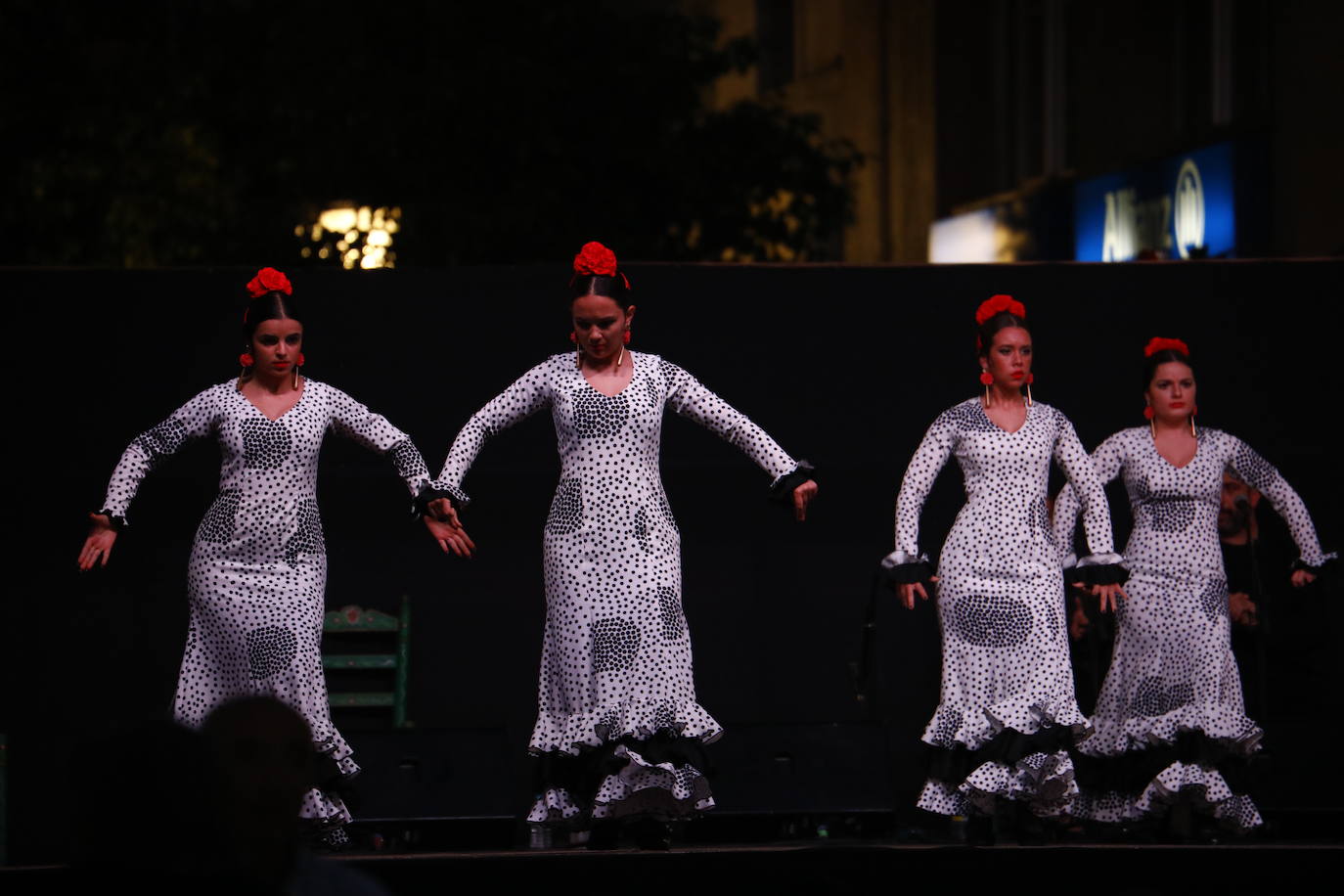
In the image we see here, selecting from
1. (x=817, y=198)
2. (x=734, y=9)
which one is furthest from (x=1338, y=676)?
(x=734, y=9)

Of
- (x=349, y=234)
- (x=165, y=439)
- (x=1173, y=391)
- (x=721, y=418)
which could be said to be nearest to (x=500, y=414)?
(x=721, y=418)

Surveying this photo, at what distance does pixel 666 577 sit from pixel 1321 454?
291cm

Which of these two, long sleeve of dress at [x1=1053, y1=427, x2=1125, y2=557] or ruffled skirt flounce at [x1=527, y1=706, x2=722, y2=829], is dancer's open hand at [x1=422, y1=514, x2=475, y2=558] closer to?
ruffled skirt flounce at [x1=527, y1=706, x2=722, y2=829]

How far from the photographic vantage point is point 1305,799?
658 cm

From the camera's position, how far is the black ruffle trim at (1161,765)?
6238mm

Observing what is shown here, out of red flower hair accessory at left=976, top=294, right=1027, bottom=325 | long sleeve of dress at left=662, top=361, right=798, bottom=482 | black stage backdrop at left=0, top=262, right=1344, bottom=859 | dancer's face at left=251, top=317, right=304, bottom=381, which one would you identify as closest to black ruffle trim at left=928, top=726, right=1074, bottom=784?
long sleeve of dress at left=662, top=361, right=798, bottom=482

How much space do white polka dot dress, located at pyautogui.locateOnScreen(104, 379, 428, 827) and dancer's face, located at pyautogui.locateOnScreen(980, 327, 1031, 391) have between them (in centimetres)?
179

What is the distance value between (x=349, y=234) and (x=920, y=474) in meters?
6.05

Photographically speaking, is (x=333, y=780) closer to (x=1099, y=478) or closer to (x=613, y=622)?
(x=613, y=622)

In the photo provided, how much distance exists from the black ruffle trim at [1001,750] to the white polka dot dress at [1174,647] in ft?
1.71

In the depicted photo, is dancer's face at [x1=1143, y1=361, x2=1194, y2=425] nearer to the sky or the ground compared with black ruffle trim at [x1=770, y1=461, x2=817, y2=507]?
nearer to the sky

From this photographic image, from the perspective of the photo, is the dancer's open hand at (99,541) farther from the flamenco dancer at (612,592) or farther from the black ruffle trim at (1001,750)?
the black ruffle trim at (1001,750)

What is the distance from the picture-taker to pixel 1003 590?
594 centimetres

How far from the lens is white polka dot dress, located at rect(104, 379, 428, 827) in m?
5.72
